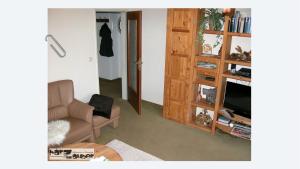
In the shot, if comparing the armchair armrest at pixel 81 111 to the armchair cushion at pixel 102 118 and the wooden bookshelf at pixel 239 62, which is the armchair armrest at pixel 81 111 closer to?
the armchair cushion at pixel 102 118

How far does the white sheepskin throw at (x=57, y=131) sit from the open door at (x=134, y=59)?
164 cm

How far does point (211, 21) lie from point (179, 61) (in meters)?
0.82

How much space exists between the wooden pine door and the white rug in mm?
1222

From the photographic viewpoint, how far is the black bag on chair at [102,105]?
156 inches

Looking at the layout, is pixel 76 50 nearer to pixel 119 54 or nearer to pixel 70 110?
pixel 70 110

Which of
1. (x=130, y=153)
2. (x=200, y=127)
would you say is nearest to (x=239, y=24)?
(x=200, y=127)

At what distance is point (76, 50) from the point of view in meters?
4.19

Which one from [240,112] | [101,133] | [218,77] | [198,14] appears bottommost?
[101,133]

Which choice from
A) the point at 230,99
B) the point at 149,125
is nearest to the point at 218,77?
the point at 230,99

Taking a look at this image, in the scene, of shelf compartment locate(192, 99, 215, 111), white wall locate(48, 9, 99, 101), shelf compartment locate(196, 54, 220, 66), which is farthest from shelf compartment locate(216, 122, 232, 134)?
white wall locate(48, 9, 99, 101)

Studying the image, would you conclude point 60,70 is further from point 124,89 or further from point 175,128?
point 175,128

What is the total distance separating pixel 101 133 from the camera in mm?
3984
